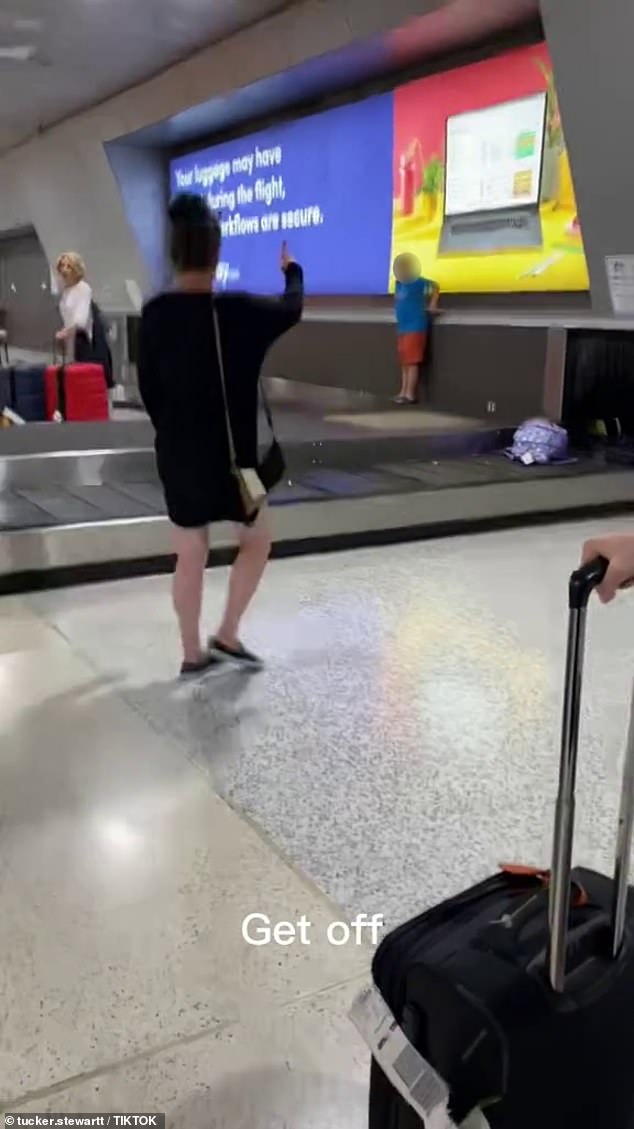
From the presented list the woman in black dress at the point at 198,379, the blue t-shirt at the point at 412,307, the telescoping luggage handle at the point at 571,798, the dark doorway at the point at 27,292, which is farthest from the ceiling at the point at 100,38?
the telescoping luggage handle at the point at 571,798

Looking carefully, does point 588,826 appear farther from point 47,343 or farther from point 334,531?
point 47,343

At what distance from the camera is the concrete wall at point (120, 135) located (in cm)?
982

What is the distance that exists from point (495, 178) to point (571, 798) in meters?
9.45

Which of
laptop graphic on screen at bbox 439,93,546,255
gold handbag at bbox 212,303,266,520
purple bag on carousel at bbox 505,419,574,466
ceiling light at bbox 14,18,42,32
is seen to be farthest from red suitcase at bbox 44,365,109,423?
gold handbag at bbox 212,303,266,520

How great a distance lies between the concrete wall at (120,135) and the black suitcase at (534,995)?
894 centimetres

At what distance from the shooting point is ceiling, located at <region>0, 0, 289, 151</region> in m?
10.0

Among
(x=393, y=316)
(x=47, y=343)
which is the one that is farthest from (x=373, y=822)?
(x=47, y=343)

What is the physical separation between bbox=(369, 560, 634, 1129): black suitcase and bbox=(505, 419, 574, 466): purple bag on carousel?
601 centimetres

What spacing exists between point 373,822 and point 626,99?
6319 mm

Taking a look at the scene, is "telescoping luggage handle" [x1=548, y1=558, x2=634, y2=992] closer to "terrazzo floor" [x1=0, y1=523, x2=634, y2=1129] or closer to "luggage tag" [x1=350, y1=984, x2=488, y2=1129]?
"luggage tag" [x1=350, y1=984, x2=488, y2=1129]

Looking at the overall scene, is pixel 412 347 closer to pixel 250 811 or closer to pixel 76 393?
pixel 76 393

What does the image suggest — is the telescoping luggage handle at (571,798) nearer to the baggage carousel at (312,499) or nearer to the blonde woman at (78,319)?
the baggage carousel at (312,499)

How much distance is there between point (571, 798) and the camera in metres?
1.29

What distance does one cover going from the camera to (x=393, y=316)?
11.2 meters
